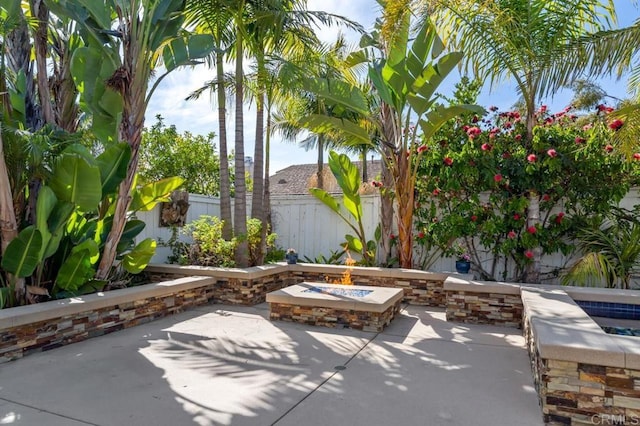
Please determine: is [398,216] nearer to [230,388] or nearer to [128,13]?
[230,388]

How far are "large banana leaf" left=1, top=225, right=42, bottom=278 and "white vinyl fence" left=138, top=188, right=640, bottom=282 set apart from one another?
131 inches

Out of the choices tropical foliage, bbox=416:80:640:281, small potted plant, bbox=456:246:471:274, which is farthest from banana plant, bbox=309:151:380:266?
small potted plant, bbox=456:246:471:274

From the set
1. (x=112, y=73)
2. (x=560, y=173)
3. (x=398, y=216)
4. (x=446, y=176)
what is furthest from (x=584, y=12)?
(x=112, y=73)

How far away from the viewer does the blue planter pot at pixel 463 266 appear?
760 centimetres

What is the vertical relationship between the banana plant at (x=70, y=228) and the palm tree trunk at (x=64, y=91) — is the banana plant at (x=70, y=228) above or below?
below

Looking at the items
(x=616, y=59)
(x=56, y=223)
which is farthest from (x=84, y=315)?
(x=616, y=59)

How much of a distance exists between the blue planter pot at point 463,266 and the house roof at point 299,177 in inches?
599

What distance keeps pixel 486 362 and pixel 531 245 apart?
10.4 feet

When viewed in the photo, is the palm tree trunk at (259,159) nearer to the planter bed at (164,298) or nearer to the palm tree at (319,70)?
the palm tree at (319,70)

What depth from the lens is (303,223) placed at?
1009 centimetres

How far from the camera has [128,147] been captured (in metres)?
5.82

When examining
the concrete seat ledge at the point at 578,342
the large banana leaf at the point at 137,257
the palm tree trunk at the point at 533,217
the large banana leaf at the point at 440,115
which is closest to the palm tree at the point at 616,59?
the palm tree trunk at the point at 533,217

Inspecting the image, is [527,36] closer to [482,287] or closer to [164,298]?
[482,287]

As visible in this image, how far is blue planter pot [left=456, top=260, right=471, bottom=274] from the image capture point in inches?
299
